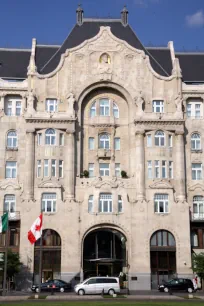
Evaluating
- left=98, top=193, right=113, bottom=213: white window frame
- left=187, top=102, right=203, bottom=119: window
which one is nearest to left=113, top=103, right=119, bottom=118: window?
left=187, top=102, right=203, bottom=119: window

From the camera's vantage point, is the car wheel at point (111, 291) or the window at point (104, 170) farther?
the window at point (104, 170)

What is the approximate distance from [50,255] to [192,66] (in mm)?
35352

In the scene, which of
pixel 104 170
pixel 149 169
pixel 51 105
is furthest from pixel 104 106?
pixel 149 169

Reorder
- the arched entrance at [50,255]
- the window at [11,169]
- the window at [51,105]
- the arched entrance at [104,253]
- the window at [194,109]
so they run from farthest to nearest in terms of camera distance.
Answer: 1. the window at [194,109]
2. the window at [51,105]
3. the window at [11,169]
4. the arched entrance at [104,253]
5. the arched entrance at [50,255]

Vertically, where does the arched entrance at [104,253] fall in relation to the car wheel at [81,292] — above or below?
above

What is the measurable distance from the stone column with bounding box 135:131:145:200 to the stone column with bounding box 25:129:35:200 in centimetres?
1381

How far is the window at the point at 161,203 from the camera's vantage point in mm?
68250

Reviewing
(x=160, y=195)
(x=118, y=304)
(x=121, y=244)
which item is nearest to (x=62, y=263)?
(x=121, y=244)

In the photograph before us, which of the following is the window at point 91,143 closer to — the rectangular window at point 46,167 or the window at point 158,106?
the rectangular window at point 46,167

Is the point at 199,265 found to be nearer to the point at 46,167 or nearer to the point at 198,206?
the point at 198,206

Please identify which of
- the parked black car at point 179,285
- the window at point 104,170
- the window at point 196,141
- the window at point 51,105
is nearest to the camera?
the parked black car at point 179,285

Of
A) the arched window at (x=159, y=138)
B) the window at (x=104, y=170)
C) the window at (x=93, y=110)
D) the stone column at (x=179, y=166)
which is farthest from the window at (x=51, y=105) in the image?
the stone column at (x=179, y=166)

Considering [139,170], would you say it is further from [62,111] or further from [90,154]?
[62,111]

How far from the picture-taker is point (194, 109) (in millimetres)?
74500
